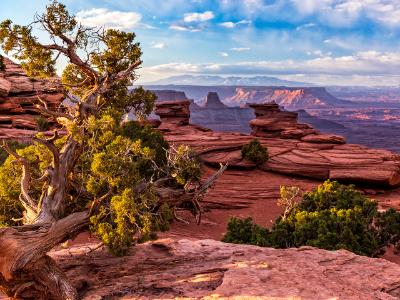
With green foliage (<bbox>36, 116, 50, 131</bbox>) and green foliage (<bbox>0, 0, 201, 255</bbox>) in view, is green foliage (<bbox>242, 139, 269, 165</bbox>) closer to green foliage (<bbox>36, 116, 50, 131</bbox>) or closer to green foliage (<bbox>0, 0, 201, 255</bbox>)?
green foliage (<bbox>36, 116, 50, 131</bbox>)

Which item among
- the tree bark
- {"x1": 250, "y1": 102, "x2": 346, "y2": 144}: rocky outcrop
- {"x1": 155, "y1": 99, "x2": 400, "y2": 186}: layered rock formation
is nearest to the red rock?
{"x1": 250, "y1": 102, "x2": 346, "y2": 144}: rocky outcrop

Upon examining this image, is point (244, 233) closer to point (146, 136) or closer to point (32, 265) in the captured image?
point (32, 265)

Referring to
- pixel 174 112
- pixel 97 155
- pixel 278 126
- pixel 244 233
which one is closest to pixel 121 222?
pixel 97 155

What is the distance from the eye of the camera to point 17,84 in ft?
153

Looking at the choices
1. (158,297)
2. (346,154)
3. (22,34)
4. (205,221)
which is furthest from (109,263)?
(346,154)

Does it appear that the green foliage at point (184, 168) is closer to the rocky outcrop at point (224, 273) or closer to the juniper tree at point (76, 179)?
the juniper tree at point (76, 179)

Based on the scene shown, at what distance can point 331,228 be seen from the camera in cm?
1906

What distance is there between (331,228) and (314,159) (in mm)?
24742

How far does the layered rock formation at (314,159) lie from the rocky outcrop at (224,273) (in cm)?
2791

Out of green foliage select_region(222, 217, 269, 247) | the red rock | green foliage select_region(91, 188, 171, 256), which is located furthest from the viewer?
the red rock

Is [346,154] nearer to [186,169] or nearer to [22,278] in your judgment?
[186,169]

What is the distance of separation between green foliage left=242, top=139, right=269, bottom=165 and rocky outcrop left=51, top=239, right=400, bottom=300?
2862 centimetres

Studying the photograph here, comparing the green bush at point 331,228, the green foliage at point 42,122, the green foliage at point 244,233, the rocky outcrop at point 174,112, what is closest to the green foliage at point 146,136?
the green foliage at point 244,233

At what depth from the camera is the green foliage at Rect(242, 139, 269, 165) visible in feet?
138
